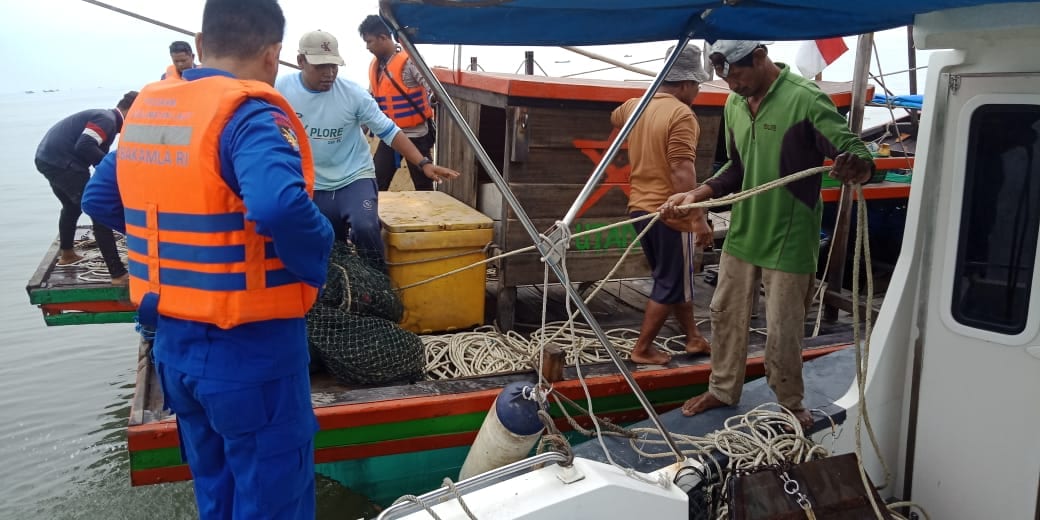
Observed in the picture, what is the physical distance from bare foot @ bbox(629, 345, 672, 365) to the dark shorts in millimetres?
377

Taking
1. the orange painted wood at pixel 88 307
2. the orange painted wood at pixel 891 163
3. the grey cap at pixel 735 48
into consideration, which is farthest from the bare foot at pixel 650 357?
the orange painted wood at pixel 891 163

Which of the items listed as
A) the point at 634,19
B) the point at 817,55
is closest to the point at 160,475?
the point at 634,19

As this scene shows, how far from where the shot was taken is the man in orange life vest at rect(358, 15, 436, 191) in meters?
6.50

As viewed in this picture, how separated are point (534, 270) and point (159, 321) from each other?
298cm

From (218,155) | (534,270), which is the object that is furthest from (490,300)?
(218,155)

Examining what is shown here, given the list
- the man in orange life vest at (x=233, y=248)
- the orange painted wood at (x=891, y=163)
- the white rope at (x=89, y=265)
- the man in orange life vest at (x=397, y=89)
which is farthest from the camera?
the orange painted wood at (x=891, y=163)

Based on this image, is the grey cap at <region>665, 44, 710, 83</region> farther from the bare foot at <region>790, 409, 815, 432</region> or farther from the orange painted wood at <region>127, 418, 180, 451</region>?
the orange painted wood at <region>127, 418, 180, 451</region>

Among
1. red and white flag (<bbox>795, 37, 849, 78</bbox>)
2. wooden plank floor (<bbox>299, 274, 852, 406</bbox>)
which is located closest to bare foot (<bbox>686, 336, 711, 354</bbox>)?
wooden plank floor (<bbox>299, 274, 852, 406</bbox>)

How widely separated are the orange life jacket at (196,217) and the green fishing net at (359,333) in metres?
1.77

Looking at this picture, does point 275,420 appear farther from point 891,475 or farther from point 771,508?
point 891,475

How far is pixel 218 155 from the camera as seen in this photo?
2.21m

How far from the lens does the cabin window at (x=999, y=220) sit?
2.42 m

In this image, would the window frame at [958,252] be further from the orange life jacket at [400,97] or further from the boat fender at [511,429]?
the orange life jacket at [400,97]

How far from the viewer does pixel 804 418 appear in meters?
3.41
